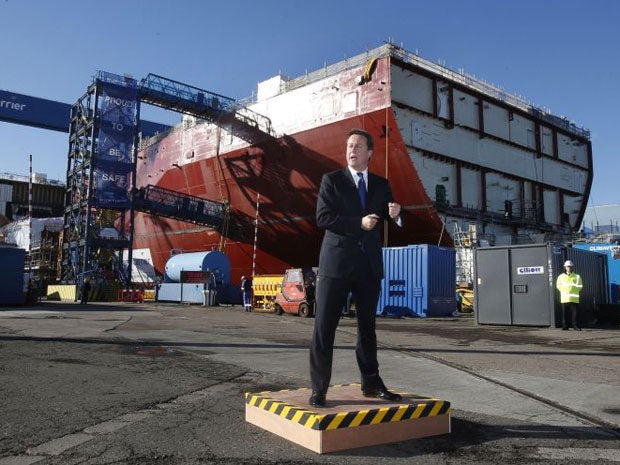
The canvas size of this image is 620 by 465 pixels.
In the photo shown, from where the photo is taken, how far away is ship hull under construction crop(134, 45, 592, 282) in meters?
25.0

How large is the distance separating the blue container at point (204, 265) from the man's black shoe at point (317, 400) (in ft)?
85.8

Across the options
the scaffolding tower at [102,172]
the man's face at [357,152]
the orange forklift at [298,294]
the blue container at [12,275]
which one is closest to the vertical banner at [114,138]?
the scaffolding tower at [102,172]

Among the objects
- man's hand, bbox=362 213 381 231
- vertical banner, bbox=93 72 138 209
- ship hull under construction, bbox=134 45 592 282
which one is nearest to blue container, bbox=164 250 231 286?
ship hull under construction, bbox=134 45 592 282

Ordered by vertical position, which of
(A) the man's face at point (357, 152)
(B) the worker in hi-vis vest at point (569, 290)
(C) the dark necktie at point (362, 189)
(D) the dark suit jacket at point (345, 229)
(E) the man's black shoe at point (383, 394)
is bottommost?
(E) the man's black shoe at point (383, 394)

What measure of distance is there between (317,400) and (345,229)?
1172 mm

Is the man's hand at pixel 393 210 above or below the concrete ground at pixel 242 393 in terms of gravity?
above

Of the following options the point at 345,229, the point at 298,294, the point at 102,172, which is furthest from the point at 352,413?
the point at 102,172

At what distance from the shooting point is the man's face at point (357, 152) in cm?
384

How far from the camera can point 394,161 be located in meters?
24.5

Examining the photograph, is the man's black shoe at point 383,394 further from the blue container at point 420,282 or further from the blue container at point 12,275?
the blue container at point 12,275

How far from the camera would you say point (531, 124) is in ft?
108

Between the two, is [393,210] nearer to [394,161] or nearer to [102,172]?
[394,161]

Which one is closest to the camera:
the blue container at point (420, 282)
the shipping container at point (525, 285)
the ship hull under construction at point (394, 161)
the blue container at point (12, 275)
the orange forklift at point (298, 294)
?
the shipping container at point (525, 285)

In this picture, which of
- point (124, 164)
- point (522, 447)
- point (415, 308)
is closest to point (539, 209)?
point (415, 308)
